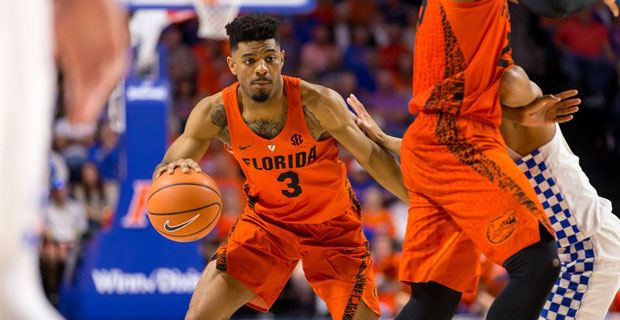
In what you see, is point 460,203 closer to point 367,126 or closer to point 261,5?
point 367,126

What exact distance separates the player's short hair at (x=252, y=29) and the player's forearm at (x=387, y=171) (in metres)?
0.74

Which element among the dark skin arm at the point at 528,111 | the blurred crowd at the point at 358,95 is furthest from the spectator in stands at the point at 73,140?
the dark skin arm at the point at 528,111

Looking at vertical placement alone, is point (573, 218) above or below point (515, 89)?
below

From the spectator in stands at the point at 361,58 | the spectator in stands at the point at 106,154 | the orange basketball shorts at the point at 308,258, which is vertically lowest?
the spectator in stands at the point at 106,154

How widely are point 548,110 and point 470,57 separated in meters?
0.39

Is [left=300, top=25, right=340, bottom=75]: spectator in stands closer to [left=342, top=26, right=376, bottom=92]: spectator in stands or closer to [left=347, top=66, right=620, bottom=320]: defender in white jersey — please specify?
[left=342, top=26, right=376, bottom=92]: spectator in stands

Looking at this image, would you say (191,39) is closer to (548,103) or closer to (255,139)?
(255,139)

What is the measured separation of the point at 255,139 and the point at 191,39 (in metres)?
7.33

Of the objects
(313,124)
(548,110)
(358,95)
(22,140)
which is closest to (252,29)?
(313,124)

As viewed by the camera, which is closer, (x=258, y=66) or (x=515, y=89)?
(x=515, y=89)

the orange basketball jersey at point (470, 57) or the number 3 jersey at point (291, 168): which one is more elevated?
the orange basketball jersey at point (470, 57)

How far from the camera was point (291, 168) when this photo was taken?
4.45 metres

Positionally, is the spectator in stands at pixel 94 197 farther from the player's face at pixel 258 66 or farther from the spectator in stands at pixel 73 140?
the player's face at pixel 258 66

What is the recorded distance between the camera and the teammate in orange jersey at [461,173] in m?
3.49
